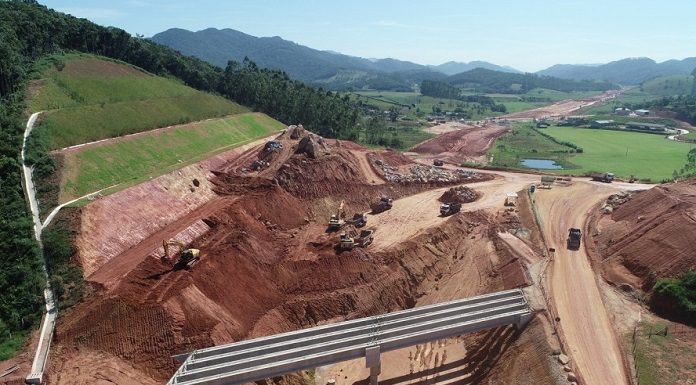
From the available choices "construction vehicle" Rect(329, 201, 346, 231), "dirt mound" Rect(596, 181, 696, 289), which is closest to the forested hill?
"construction vehicle" Rect(329, 201, 346, 231)

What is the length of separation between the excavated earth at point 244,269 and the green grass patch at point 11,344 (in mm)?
2525

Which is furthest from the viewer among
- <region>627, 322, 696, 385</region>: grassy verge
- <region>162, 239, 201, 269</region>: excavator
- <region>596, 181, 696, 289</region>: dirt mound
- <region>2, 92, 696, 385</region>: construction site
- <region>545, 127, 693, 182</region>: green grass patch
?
<region>545, 127, 693, 182</region>: green grass patch

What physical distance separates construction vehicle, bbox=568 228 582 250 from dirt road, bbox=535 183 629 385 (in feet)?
2.18

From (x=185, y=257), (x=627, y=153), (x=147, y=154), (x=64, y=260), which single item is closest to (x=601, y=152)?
(x=627, y=153)

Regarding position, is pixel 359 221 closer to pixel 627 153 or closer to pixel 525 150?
pixel 525 150

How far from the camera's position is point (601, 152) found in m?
123

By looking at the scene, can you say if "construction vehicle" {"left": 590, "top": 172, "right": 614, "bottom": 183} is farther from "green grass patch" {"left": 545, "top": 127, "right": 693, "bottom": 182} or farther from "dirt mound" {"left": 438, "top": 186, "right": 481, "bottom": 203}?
"dirt mound" {"left": 438, "top": 186, "right": 481, "bottom": 203}

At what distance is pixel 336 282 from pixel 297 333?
11653 millimetres

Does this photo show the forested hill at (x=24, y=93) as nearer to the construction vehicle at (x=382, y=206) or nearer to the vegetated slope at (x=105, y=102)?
the vegetated slope at (x=105, y=102)

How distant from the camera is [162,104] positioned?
89438mm

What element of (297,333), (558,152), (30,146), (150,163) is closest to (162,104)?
(150,163)

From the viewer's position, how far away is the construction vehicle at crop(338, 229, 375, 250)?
2105 inches

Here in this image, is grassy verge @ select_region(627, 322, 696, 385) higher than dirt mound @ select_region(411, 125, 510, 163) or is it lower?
lower

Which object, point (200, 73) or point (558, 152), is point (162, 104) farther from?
point (558, 152)
